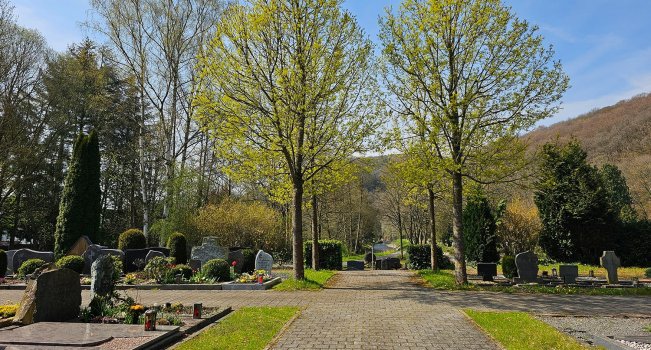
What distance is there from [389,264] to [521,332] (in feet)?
64.5

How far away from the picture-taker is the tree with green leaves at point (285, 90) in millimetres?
13859

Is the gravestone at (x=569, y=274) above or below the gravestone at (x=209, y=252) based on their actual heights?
below

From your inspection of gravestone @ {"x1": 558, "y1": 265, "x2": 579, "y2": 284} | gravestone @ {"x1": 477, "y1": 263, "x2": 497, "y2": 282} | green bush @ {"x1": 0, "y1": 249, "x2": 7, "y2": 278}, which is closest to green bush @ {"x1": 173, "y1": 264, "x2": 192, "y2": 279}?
green bush @ {"x1": 0, "y1": 249, "x2": 7, "y2": 278}

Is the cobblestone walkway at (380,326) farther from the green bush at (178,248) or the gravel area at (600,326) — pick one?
the green bush at (178,248)

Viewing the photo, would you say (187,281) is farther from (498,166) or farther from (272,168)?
(498,166)

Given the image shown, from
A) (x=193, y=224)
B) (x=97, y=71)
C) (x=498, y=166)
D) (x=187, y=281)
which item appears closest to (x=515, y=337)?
(x=498, y=166)

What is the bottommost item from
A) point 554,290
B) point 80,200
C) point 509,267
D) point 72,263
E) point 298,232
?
point 554,290

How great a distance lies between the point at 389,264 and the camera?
2678cm

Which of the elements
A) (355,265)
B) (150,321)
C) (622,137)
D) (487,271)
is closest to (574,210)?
(487,271)

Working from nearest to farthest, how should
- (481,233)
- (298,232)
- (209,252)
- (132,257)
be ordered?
(298,232), (209,252), (132,257), (481,233)

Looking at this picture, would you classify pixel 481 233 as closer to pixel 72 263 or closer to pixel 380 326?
pixel 380 326

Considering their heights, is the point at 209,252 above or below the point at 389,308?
above

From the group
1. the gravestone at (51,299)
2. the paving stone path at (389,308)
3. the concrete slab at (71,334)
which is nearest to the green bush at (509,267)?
the paving stone path at (389,308)

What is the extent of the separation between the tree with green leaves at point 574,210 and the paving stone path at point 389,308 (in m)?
15.8
